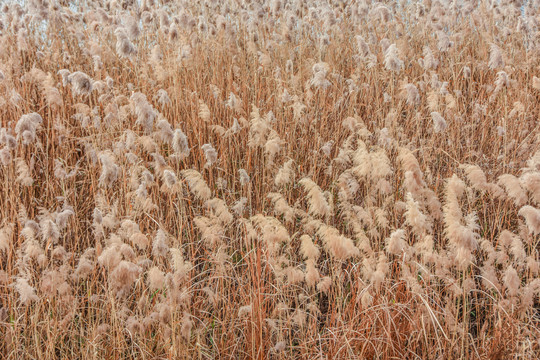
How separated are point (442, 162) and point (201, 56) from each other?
201 cm

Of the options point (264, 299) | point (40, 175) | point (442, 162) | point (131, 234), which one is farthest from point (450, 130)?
point (40, 175)

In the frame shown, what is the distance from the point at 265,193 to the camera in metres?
2.39

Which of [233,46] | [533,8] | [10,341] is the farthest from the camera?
[533,8]

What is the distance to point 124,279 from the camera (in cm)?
137

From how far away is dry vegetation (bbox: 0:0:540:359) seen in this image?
155 cm

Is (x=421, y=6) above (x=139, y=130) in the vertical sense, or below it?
above

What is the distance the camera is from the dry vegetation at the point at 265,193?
1.55m

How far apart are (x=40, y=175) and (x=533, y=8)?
455 centimetres

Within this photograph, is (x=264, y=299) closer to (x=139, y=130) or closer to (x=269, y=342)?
(x=269, y=342)

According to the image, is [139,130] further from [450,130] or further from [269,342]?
[450,130]

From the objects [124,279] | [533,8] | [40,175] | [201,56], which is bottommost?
[40,175]

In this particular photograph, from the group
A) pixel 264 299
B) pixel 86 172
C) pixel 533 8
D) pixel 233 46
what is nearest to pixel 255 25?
pixel 233 46

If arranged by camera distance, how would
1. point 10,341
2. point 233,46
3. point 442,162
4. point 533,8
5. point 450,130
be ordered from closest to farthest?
point 10,341
point 442,162
point 450,130
point 233,46
point 533,8

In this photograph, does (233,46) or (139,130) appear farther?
(233,46)
